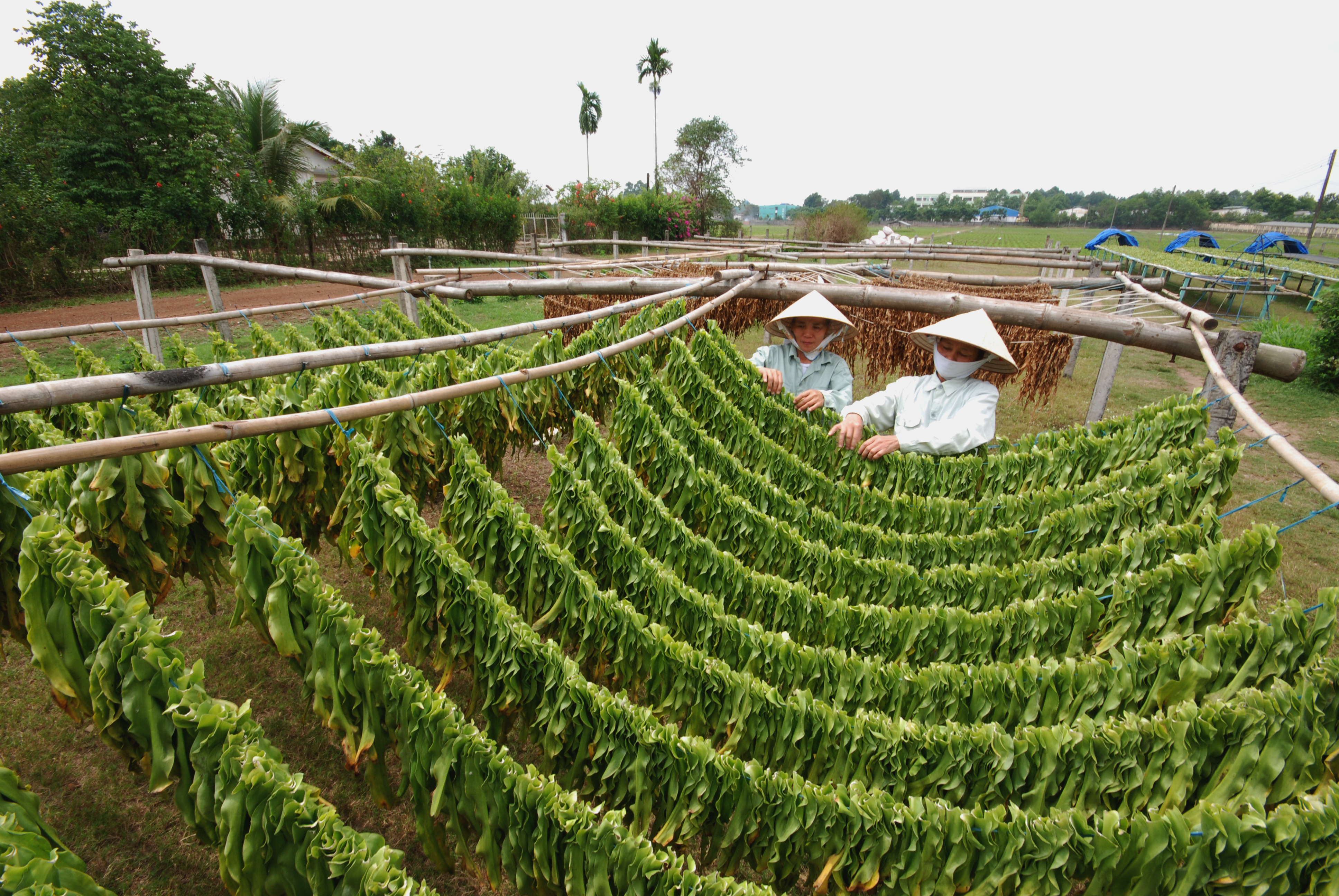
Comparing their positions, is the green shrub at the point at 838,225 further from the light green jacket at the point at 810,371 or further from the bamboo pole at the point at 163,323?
the bamboo pole at the point at 163,323

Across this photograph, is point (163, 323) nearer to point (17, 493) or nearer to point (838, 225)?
point (17, 493)

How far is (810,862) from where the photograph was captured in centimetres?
215

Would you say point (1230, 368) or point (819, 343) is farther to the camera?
point (819, 343)

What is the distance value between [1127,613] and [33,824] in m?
3.71

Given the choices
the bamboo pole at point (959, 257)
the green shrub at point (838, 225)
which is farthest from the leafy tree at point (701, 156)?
the bamboo pole at point (959, 257)

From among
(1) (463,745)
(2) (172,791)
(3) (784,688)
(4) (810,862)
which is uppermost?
(1) (463,745)

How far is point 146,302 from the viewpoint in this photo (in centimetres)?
876

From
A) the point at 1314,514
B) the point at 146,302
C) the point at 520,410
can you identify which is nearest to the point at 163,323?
the point at 520,410

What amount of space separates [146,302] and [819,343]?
31.6ft

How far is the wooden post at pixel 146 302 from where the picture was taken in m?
7.73

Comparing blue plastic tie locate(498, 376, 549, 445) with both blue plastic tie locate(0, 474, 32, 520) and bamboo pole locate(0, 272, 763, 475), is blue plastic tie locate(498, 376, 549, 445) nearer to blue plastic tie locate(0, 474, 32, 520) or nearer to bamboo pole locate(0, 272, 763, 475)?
→ bamboo pole locate(0, 272, 763, 475)

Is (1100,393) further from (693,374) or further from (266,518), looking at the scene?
(266,518)

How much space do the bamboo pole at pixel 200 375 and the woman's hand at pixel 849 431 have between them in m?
Result: 2.19

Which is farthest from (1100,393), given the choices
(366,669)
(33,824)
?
(33,824)
